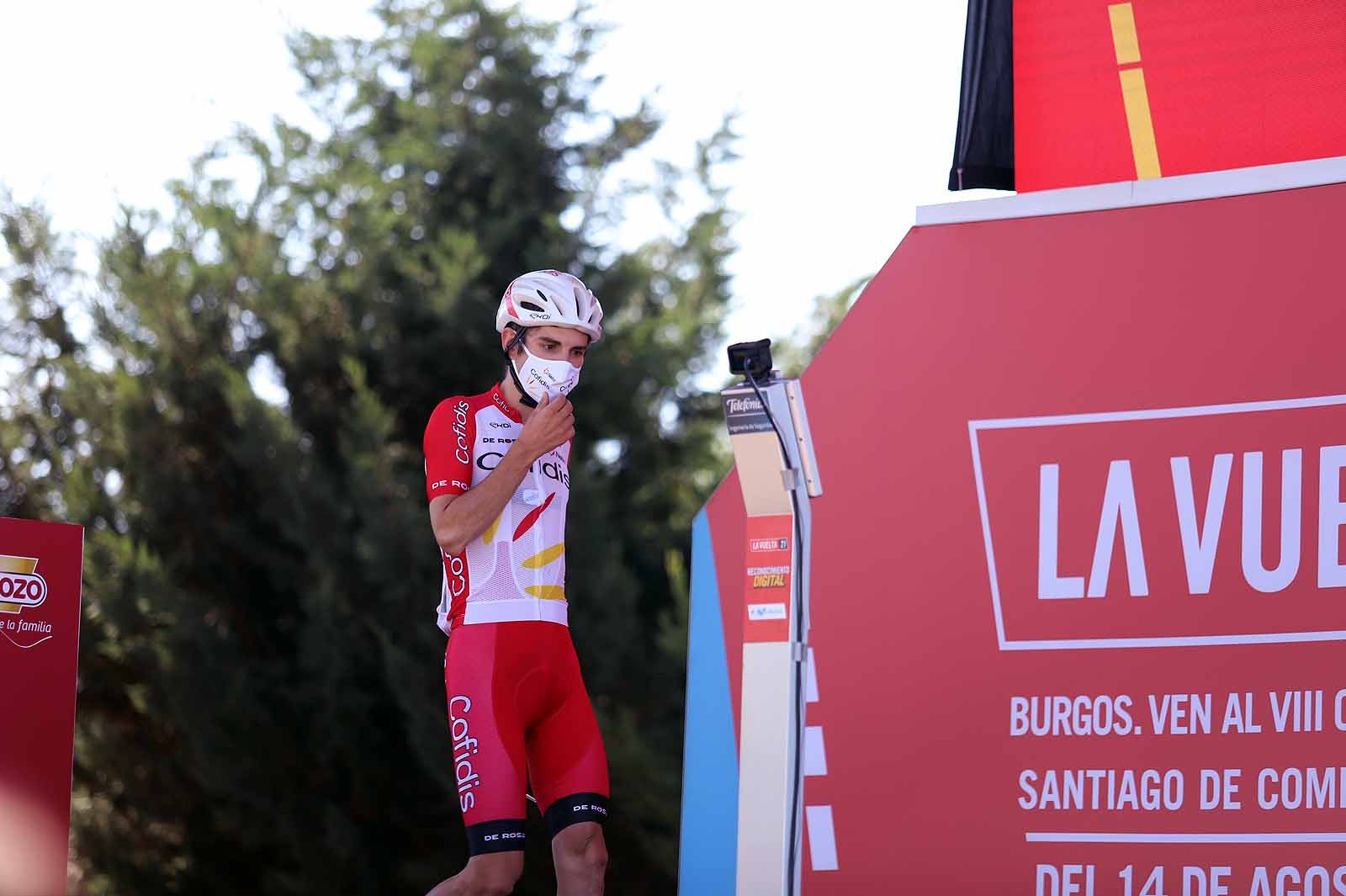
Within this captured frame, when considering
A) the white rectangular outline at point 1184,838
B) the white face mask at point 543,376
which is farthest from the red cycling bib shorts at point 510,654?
the white rectangular outline at point 1184,838

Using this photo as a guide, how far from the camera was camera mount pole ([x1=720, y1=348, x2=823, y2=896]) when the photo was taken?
321 centimetres

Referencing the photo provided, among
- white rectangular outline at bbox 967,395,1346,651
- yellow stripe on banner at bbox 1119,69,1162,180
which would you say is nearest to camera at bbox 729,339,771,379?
white rectangular outline at bbox 967,395,1346,651

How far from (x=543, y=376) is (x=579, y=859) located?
110 centimetres

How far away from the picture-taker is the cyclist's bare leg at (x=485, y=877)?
3.64 metres

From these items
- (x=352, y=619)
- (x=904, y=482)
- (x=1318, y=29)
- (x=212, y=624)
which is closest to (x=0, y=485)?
(x=212, y=624)

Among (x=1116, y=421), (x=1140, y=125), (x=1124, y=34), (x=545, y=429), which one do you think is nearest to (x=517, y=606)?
(x=545, y=429)

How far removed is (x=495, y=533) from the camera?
386cm

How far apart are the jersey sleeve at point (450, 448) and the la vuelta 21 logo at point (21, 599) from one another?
188cm

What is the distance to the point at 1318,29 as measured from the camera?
5.08 m

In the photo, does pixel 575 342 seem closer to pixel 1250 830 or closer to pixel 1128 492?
pixel 1128 492

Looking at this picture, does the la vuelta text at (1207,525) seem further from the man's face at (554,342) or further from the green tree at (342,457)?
the green tree at (342,457)

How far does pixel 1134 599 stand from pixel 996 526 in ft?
1.42

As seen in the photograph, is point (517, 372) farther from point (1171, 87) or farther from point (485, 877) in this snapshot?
point (1171, 87)

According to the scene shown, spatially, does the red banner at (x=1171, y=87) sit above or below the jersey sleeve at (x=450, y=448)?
above
